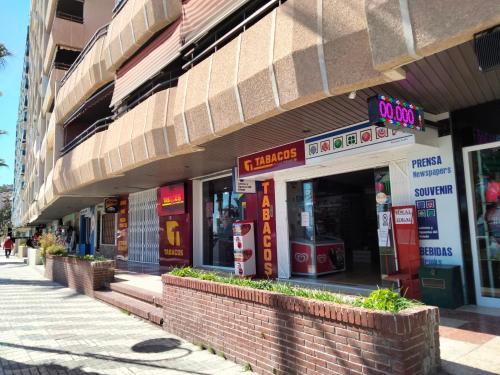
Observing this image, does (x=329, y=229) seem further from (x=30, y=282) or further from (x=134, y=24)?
(x=30, y=282)

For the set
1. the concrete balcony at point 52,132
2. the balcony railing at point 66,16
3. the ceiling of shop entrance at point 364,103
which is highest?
the balcony railing at point 66,16

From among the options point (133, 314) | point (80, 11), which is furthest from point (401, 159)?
point (80, 11)

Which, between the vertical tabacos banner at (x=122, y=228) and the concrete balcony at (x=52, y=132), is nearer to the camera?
the vertical tabacos banner at (x=122, y=228)

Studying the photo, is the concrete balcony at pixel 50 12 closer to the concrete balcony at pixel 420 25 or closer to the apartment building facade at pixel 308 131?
the apartment building facade at pixel 308 131

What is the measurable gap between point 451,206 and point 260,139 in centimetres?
446

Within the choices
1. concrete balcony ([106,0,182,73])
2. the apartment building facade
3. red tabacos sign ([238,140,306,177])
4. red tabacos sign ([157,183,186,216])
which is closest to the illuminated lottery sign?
the apartment building facade

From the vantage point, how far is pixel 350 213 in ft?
51.2

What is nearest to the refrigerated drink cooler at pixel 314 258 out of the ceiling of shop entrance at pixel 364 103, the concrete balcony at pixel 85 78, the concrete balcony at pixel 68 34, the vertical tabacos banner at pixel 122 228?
the ceiling of shop entrance at pixel 364 103

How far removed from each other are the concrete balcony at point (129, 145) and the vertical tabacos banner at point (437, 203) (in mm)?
5662

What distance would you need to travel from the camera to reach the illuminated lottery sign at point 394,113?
5.73 m

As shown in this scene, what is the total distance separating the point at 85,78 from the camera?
18516 mm

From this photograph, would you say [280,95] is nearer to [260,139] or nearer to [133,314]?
[260,139]

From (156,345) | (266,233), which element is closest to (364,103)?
(156,345)

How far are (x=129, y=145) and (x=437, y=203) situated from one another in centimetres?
913
